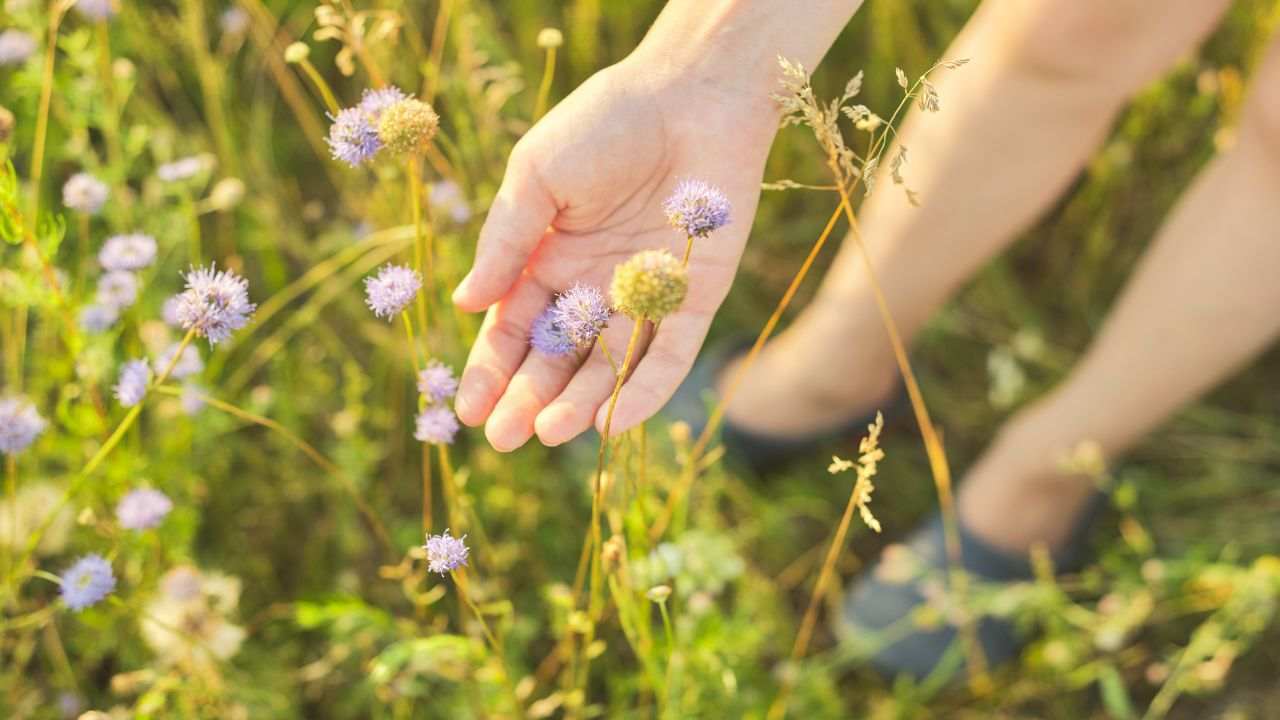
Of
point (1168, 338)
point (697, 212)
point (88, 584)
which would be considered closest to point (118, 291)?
point (88, 584)

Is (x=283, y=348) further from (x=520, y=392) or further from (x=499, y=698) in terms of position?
(x=520, y=392)

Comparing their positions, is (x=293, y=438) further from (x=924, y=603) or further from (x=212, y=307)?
(x=924, y=603)

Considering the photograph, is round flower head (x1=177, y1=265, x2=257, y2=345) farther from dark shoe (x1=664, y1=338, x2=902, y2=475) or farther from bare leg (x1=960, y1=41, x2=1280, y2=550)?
bare leg (x1=960, y1=41, x2=1280, y2=550)

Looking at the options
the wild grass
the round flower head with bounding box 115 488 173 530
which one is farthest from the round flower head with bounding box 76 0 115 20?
the round flower head with bounding box 115 488 173 530

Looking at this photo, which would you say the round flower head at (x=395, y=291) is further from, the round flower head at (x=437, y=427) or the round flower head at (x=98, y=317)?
the round flower head at (x=98, y=317)

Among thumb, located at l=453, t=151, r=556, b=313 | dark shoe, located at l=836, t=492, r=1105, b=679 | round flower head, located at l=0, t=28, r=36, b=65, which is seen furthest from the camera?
dark shoe, located at l=836, t=492, r=1105, b=679

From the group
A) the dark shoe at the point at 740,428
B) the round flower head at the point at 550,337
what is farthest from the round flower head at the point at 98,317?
the dark shoe at the point at 740,428

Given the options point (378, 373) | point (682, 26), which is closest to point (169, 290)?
point (378, 373)
